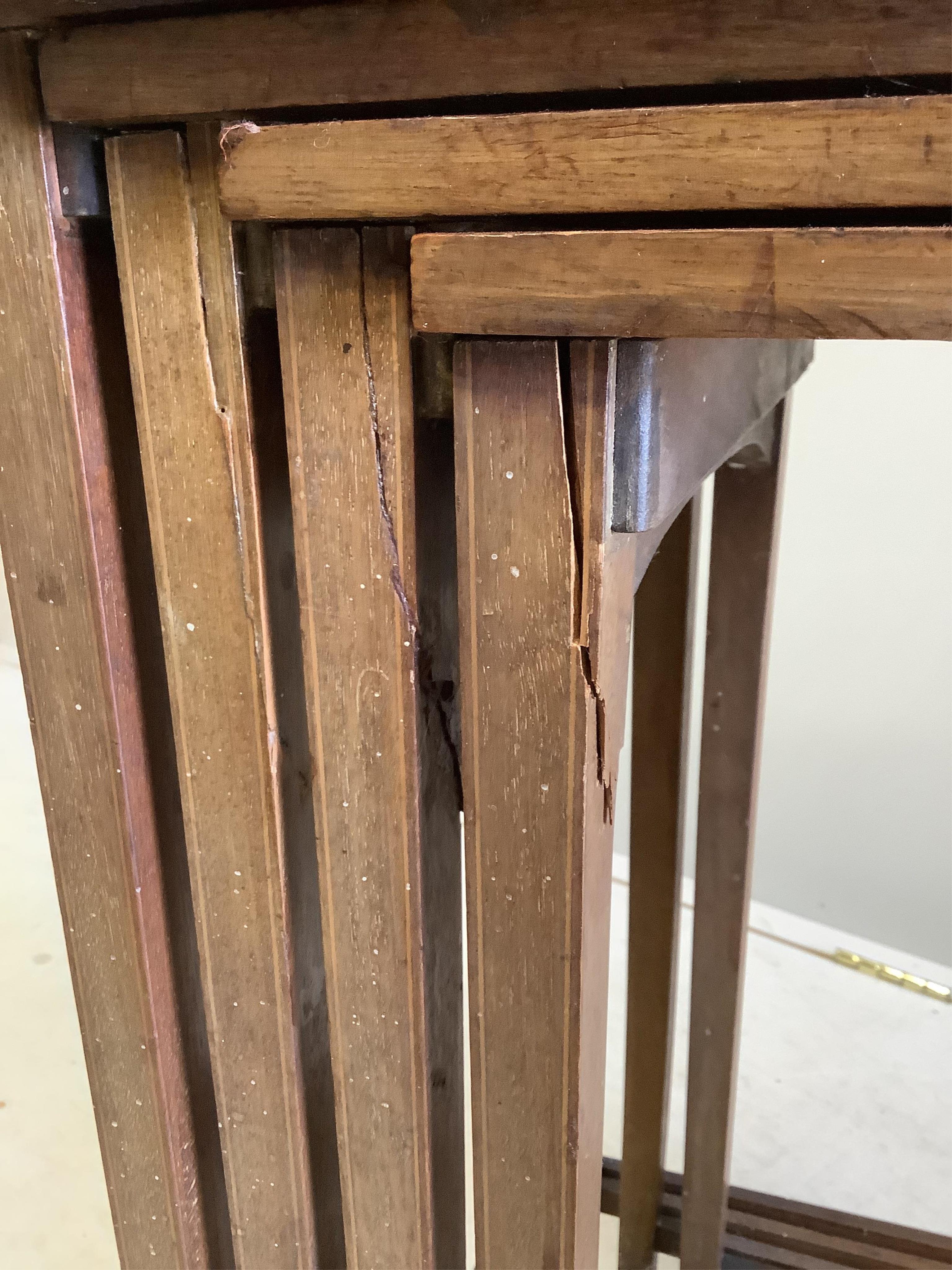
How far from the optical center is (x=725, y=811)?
97cm

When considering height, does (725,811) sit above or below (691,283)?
below

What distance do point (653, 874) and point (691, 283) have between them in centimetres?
74

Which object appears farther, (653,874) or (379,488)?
(653,874)

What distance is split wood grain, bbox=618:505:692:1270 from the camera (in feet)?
3.01

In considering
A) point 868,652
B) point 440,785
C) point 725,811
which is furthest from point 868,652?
point 440,785

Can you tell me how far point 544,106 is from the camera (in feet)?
1.31

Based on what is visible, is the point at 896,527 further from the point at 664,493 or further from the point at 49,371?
the point at 49,371

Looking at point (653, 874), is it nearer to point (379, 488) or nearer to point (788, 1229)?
point (788, 1229)

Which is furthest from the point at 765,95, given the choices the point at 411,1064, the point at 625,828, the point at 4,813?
the point at 4,813

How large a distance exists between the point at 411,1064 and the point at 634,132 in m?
0.48

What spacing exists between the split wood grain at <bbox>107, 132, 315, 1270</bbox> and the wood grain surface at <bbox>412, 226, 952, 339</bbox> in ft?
0.41

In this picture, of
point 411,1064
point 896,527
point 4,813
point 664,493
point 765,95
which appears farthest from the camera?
point 4,813

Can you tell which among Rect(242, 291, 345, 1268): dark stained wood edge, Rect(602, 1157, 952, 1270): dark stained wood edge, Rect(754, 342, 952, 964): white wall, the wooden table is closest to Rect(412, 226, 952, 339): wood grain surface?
the wooden table

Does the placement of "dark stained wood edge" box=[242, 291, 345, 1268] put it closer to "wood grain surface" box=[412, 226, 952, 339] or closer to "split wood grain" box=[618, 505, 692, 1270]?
"wood grain surface" box=[412, 226, 952, 339]
